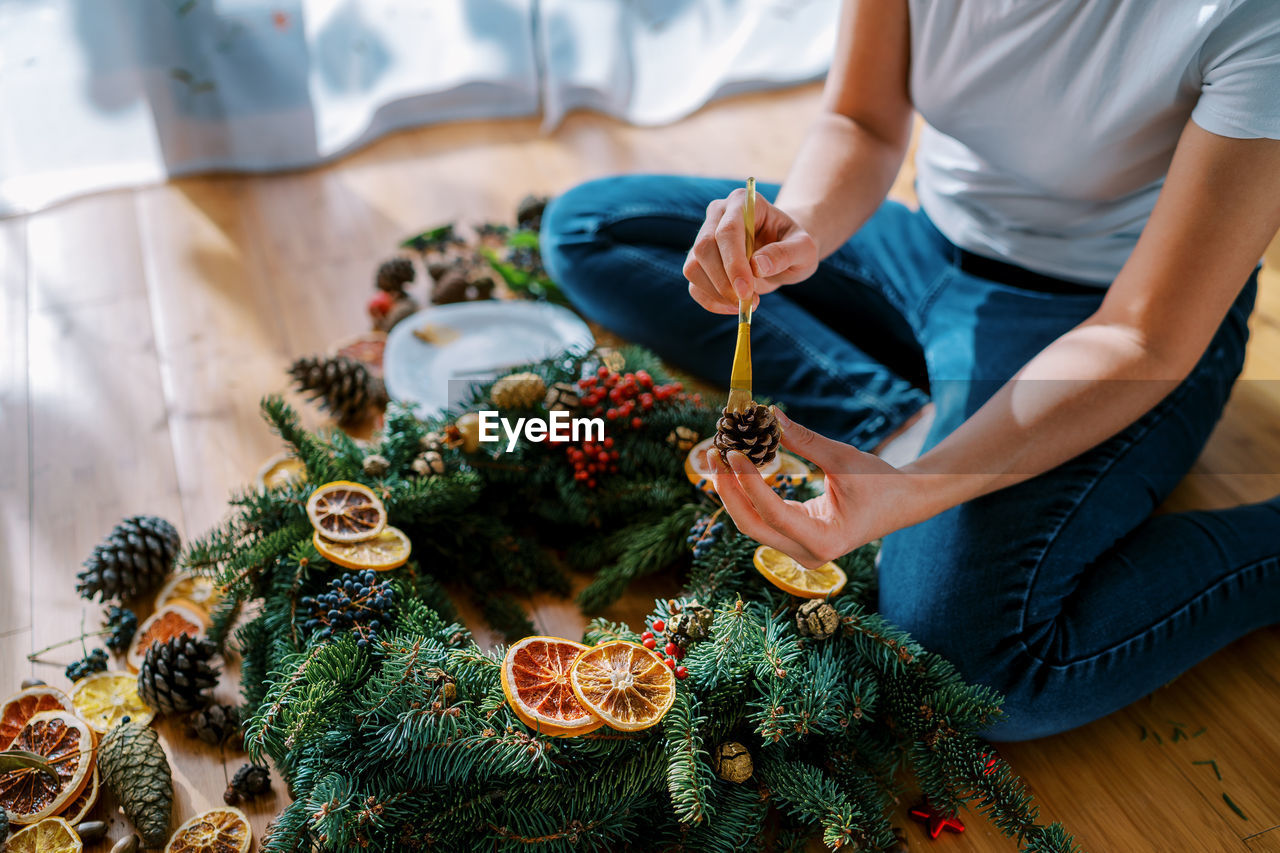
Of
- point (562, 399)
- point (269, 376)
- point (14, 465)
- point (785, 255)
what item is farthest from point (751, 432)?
point (14, 465)

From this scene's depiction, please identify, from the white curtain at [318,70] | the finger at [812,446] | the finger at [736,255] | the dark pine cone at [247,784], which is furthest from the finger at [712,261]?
the white curtain at [318,70]

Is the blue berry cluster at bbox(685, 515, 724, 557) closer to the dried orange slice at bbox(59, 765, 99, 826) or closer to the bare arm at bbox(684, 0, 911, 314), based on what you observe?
the bare arm at bbox(684, 0, 911, 314)

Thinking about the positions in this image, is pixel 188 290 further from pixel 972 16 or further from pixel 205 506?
pixel 972 16

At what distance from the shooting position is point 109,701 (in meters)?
1.01

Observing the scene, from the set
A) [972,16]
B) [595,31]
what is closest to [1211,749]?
[972,16]

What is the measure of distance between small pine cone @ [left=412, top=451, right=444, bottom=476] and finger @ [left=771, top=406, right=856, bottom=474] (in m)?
0.44

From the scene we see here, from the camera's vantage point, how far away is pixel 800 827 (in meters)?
0.90

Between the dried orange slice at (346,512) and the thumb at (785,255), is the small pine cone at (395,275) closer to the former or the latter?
the dried orange slice at (346,512)

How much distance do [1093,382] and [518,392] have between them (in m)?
0.60

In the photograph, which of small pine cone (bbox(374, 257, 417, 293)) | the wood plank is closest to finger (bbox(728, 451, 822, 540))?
the wood plank

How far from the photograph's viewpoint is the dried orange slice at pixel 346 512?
3.16 ft

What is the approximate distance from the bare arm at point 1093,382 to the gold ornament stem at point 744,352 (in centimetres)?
5

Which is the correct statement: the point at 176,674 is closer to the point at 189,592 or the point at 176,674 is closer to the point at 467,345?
the point at 189,592

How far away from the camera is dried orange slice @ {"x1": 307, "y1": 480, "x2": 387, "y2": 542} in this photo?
96 centimetres
